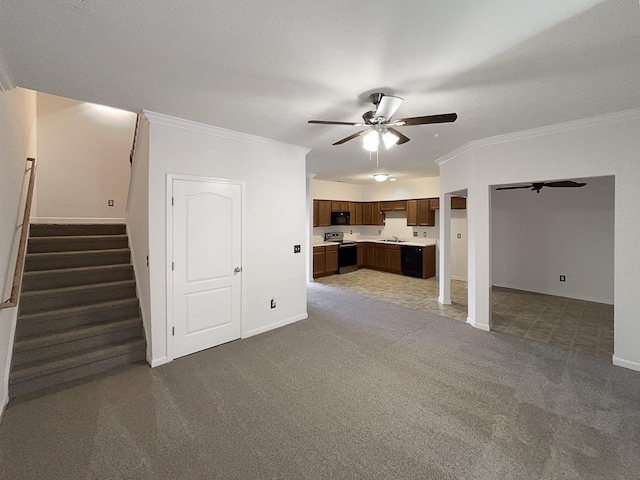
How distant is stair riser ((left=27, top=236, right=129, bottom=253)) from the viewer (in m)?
3.72

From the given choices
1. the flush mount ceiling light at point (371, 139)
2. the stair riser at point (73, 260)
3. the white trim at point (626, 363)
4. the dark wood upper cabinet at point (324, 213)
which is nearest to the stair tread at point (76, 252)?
the stair riser at point (73, 260)

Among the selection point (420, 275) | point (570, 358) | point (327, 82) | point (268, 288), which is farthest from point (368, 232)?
point (327, 82)

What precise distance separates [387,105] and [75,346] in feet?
12.7

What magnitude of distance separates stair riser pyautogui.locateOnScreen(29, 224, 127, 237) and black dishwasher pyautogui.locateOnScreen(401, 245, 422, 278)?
6296mm

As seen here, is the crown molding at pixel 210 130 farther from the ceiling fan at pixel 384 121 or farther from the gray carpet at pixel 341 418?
the gray carpet at pixel 341 418

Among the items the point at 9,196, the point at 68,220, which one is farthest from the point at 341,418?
the point at 68,220

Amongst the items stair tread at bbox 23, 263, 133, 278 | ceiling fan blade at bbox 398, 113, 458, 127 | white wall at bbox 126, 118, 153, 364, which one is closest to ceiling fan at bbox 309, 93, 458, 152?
ceiling fan blade at bbox 398, 113, 458, 127

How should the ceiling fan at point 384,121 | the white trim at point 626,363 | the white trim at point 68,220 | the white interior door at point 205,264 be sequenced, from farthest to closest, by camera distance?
1. the white trim at point 68,220
2. the white interior door at point 205,264
3. the white trim at point 626,363
4. the ceiling fan at point 384,121

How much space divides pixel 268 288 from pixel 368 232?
19.2ft

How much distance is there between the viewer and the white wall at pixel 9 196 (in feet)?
7.95

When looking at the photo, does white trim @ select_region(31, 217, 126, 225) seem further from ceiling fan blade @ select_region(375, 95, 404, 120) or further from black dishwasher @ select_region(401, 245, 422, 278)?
black dishwasher @ select_region(401, 245, 422, 278)

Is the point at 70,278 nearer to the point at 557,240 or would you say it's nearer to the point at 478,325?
the point at 478,325

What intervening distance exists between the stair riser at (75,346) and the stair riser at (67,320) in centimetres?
22

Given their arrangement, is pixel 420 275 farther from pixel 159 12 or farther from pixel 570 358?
pixel 159 12
